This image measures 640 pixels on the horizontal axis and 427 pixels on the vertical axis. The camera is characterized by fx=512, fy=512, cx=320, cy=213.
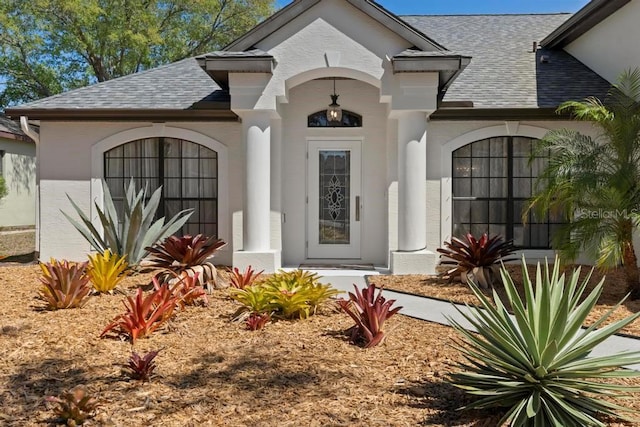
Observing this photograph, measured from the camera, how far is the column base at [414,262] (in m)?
9.69

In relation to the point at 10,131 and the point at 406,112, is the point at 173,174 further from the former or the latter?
the point at 10,131

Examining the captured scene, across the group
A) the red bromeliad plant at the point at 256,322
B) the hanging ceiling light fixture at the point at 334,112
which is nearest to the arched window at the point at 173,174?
the hanging ceiling light fixture at the point at 334,112

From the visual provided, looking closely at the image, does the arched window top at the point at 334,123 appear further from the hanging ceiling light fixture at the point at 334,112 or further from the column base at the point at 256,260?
the column base at the point at 256,260

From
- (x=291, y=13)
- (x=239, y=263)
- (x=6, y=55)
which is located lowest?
(x=239, y=263)

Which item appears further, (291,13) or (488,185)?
(488,185)

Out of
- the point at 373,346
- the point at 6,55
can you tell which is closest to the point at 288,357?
the point at 373,346

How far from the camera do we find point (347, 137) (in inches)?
444

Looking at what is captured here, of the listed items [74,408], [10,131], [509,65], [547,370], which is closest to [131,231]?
[74,408]

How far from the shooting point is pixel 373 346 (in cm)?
534

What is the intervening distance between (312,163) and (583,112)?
5.49m

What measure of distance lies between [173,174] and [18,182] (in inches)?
570

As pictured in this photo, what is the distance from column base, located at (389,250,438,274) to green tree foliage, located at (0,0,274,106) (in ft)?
63.2

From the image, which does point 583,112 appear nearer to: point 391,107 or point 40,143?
point 391,107

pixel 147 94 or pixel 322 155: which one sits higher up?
pixel 147 94
